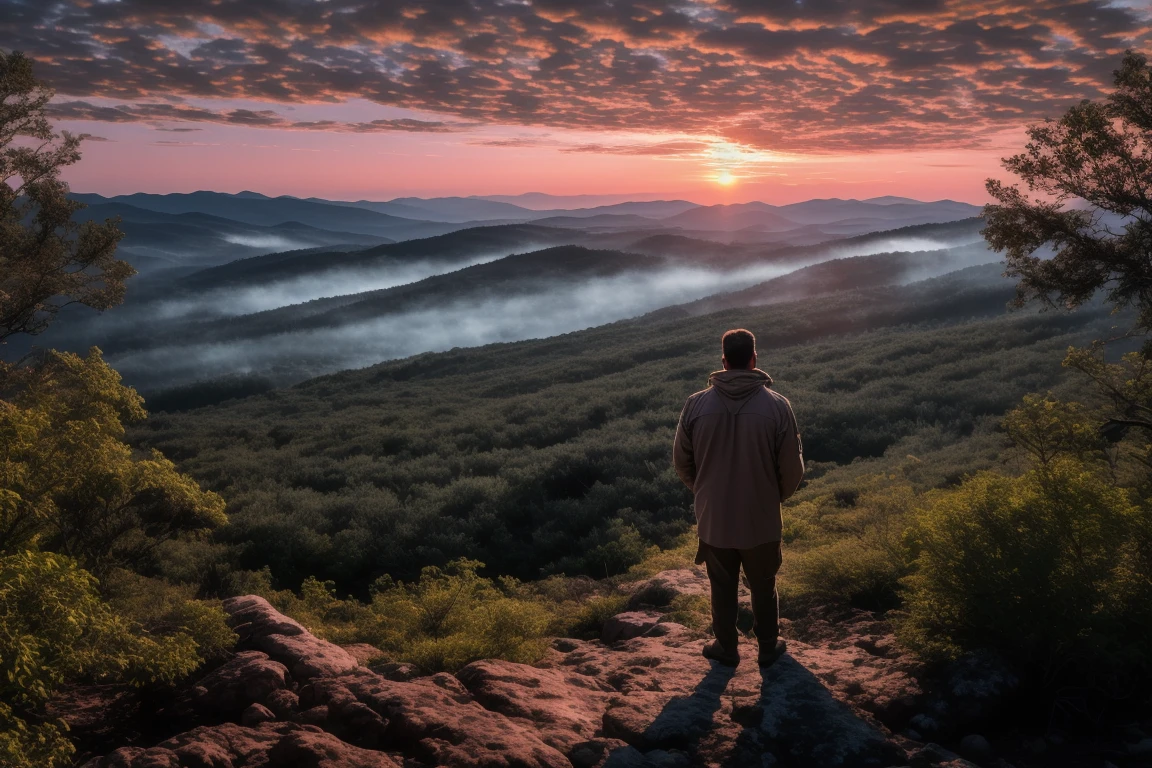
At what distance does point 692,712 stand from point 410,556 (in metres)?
9.56

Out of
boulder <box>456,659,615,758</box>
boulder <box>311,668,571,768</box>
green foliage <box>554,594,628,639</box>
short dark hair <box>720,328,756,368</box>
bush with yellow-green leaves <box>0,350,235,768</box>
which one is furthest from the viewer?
green foliage <box>554,594,628,639</box>

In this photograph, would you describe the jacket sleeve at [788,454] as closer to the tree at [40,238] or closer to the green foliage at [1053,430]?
the green foliage at [1053,430]

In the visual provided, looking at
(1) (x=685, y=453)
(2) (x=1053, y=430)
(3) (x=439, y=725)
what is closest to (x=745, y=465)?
(1) (x=685, y=453)

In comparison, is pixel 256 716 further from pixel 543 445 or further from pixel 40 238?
pixel 543 445

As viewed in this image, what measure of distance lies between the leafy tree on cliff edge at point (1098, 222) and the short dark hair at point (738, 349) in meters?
4.37

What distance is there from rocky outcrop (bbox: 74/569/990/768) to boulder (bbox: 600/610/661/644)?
0.98 metres

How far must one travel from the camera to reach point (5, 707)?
3.11m

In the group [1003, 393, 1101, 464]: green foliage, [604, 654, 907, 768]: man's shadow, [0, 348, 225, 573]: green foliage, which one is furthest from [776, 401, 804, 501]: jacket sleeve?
[0, 348, 225, 573]: green foliage

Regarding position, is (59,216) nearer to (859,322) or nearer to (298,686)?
(298,686)

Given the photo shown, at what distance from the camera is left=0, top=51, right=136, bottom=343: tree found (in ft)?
35.9

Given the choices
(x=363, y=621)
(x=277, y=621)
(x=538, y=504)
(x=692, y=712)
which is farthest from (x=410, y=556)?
(x=692, y=712)

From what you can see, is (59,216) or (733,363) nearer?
(733,363)

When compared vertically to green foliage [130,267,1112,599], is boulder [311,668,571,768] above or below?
above

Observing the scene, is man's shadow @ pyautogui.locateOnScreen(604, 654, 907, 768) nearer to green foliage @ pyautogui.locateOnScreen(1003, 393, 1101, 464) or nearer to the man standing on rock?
the man standing on rock
